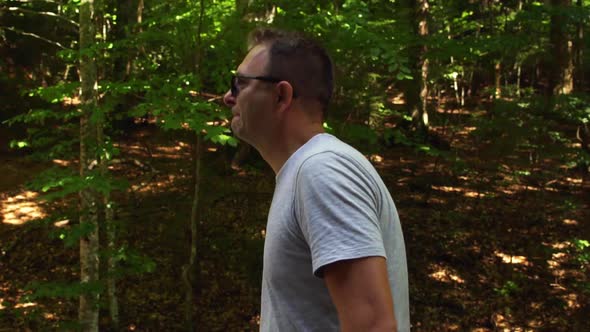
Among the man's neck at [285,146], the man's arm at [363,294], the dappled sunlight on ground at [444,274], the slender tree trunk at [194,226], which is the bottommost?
the dappled sunlight on ground at [444,274]

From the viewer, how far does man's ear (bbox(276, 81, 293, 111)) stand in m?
1.45

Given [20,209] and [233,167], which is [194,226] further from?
[20,209]

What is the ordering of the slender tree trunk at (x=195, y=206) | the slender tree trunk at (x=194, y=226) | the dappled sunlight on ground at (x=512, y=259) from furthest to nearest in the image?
the dappled sunlight on ground at (x=512, y=259), the slender tree trunk at (x=194, y=226), the slender tree trunk at (x=195, y=206)

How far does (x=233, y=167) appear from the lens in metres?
6.62

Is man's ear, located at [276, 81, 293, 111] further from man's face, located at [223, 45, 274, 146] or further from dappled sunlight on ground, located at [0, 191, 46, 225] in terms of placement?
dappled sunlight on ground, located at [0, 191, 46, 225]

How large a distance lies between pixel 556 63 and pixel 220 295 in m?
8.59

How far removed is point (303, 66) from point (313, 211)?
45 cm

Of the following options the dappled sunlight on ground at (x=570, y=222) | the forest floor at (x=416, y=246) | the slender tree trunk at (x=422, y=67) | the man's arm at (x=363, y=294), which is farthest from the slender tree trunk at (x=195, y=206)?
the dappled sunlight on ground at (x=570, y=222)

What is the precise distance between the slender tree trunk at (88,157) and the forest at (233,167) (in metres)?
0.02

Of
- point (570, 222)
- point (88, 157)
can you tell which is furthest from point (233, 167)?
point (570, 222)

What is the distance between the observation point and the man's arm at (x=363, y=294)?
1.15 meters

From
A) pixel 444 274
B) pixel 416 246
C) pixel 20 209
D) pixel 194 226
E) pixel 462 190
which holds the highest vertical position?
pixel 194 226

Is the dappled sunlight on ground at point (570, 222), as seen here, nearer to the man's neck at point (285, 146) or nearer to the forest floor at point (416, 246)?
the forest floor at point (416, 246)

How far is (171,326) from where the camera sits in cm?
916
